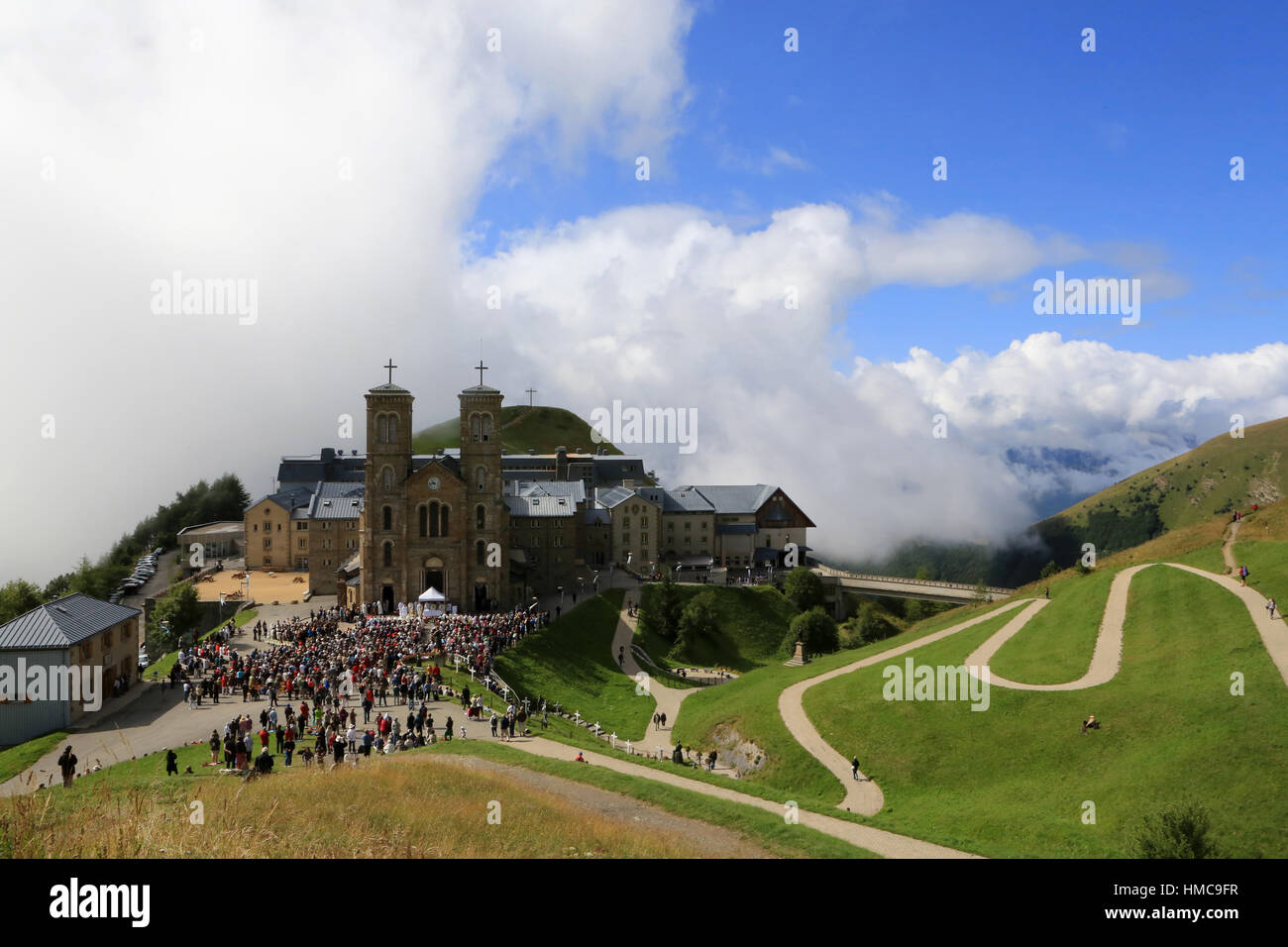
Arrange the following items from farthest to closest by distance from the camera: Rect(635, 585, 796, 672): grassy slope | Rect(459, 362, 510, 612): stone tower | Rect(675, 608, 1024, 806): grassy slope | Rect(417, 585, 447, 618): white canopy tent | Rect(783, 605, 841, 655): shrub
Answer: Rect(783, 605, 841, 655): shrub
Rect(635, 585, 796, 672): grassy slope
Rect(459, 362, 510, 612): stone tower
Rect(417, 585, 447, 618): white canopy tent
Rect(675, 608, 1024, 806): grassy slope

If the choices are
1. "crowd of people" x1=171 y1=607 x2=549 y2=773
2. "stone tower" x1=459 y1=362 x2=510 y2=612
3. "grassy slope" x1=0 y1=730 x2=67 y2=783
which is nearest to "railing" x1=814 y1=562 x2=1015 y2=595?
"stone tower" x1=459 y1=362 x2=510 y2=612

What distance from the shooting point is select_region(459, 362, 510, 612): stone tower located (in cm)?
7744

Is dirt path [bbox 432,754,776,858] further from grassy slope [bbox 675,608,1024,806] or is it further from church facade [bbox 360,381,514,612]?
church facade [bbox 360,381,514,612]

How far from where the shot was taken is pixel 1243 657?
3919cm

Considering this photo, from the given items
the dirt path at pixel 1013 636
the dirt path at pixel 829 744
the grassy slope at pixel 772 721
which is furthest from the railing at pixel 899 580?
the dirt path at pixel 1013 636

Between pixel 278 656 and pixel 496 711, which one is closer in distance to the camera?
pixel 496 711

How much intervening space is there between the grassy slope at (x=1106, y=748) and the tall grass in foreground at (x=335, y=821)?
513 inches

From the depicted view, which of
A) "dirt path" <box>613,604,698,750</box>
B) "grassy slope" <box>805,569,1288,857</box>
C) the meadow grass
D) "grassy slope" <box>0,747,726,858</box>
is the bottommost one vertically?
"dirt path" <box>613,604,698,750</box>

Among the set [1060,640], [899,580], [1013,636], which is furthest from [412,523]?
[899,580]

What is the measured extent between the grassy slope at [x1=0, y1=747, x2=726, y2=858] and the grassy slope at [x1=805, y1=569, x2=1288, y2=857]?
13.2 meters

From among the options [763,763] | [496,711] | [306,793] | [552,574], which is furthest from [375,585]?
[306,793]

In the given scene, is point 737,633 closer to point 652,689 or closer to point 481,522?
point 652,689
